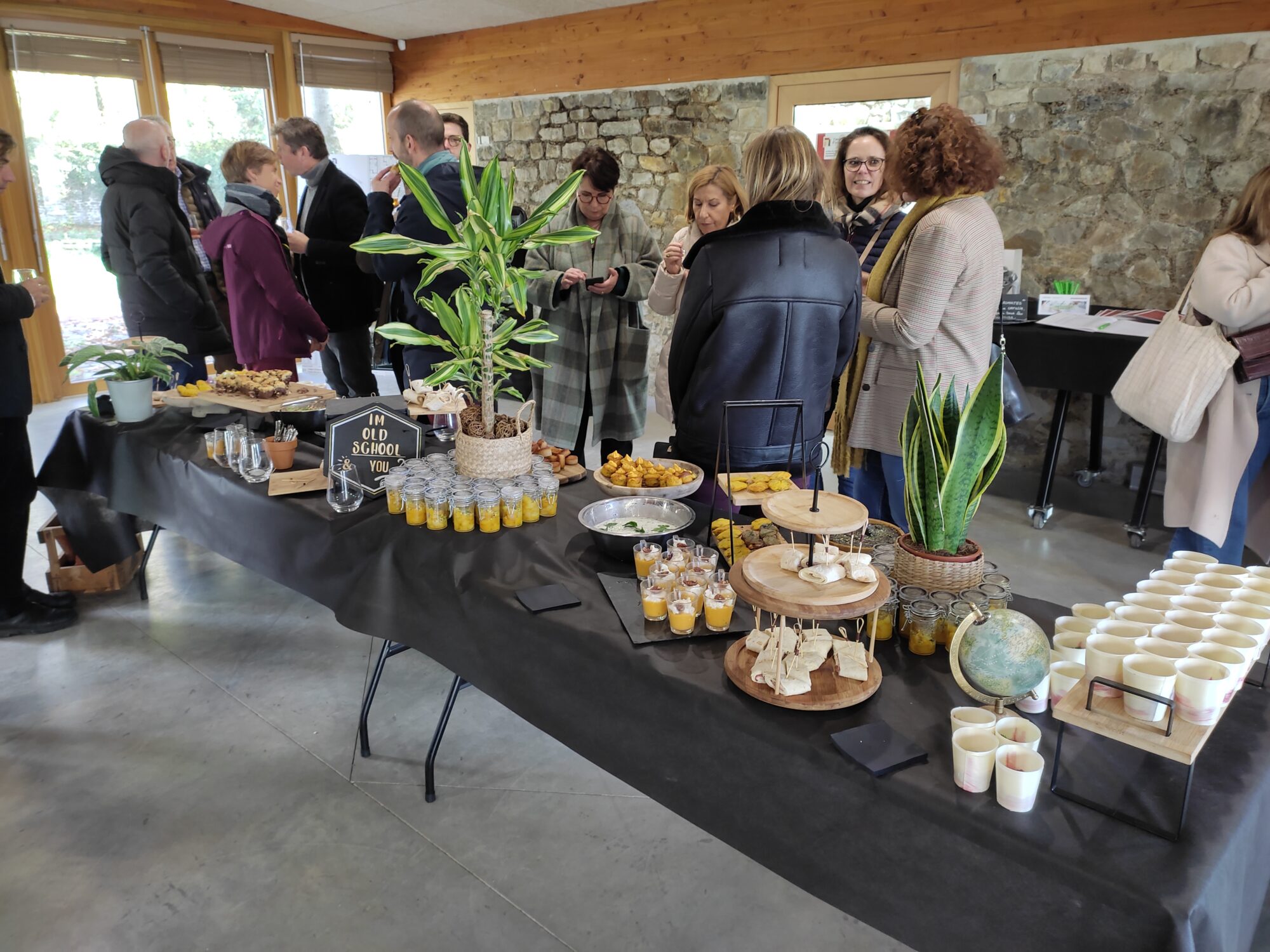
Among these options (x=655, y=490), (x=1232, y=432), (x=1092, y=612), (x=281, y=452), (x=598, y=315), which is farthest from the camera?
(x=598, y=315)

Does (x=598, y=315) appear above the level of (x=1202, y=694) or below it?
above

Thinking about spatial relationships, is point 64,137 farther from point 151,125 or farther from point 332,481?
point 332,481

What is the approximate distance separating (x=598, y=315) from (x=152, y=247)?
216cm

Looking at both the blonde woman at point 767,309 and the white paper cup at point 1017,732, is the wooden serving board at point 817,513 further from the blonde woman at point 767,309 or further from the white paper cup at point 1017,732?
the blonde woman at point 767,309

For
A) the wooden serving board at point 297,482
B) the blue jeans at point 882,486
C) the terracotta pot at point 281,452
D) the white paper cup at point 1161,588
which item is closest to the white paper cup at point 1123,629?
the white paper cup at point 1161,588

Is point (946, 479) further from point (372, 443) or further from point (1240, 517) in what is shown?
point (1240, 517)

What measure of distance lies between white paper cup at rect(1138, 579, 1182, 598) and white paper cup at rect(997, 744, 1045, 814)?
0.43 m

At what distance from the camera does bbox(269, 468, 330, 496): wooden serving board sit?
7.63ft

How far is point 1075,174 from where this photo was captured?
4641 mm

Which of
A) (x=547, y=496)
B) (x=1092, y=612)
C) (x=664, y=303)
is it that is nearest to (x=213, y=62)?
(x=664, y=303)

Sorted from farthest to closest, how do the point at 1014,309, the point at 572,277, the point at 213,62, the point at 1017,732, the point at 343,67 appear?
the point at 343,67 → the point at 213,62 → the point at 1014,309 → the point at 572,277 → the point at 1017,732

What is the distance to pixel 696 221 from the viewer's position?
3234mm

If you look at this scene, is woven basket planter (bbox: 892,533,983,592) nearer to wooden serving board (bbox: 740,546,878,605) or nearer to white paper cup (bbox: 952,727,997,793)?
wooden serving board (bbox: 740,546,878,605)

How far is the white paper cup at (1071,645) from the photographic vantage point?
1.29 meters
